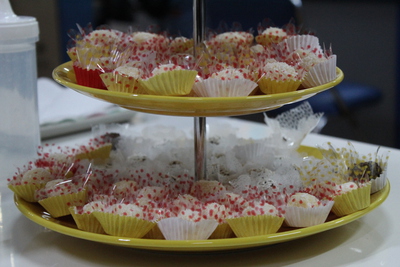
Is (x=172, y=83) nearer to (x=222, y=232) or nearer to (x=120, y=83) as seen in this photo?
(x=120, y=83)

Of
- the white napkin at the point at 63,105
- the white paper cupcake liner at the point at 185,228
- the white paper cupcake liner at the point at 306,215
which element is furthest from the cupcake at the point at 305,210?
the white napkin at the point at 63,105

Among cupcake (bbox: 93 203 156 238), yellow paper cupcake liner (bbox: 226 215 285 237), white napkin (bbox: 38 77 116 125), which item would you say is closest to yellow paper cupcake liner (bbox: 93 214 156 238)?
cupcake (bbox: 93 203 156 238)

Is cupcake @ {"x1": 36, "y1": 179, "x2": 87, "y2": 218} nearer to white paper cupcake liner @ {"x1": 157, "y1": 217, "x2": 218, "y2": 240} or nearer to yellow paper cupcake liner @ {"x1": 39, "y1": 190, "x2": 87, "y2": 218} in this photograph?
yellow paper cupcake liner @ {"x1": 39, "y1": 190, "x2": 87, "y2": 218}

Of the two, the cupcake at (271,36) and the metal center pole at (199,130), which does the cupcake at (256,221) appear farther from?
the cupcake at (271,36)

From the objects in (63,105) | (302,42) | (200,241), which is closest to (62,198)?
(200,241)

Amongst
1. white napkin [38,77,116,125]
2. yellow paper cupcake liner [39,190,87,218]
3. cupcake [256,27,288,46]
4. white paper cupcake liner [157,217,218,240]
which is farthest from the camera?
white napkin [38,77,116,125]

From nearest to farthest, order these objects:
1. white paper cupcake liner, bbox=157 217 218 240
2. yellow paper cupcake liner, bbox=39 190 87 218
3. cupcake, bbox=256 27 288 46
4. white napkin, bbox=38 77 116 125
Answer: white paper cupcake liner, bbox=157 217 218 240, yellow paper cupcake liner, bbox=39 190 87 218, cupcake, bbox=256 27 288 46, white napkin, bbox=38 77 116 125
